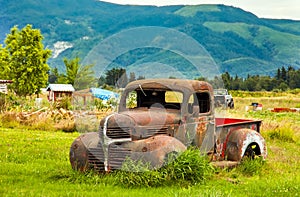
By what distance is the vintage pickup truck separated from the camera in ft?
27.6

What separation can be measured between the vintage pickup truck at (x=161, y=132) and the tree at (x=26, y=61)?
121ft

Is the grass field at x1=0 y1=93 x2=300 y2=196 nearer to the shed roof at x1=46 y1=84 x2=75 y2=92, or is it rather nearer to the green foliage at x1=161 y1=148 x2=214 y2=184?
the green foliage at x1=161 y1=148 x2=214 y2=184

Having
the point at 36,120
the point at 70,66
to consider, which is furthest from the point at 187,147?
the point at 70,66

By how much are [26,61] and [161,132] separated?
3965cm

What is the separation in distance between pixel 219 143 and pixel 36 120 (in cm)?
1242

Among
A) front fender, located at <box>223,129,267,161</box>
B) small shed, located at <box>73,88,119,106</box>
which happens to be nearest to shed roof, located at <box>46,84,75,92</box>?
small shed, located at <box>73,88,119,106</box>

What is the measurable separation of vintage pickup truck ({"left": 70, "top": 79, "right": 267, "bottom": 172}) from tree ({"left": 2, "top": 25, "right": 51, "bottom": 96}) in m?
36.8

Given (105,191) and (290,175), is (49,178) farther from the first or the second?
(290,175)

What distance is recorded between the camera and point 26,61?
46.2 meters

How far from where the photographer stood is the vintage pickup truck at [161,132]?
8.41 m

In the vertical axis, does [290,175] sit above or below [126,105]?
below

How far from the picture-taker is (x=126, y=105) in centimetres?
1035

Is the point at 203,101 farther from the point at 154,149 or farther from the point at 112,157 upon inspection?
the point at 112,157

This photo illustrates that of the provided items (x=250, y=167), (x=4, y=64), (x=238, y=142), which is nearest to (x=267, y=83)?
(x=4, y=64)
